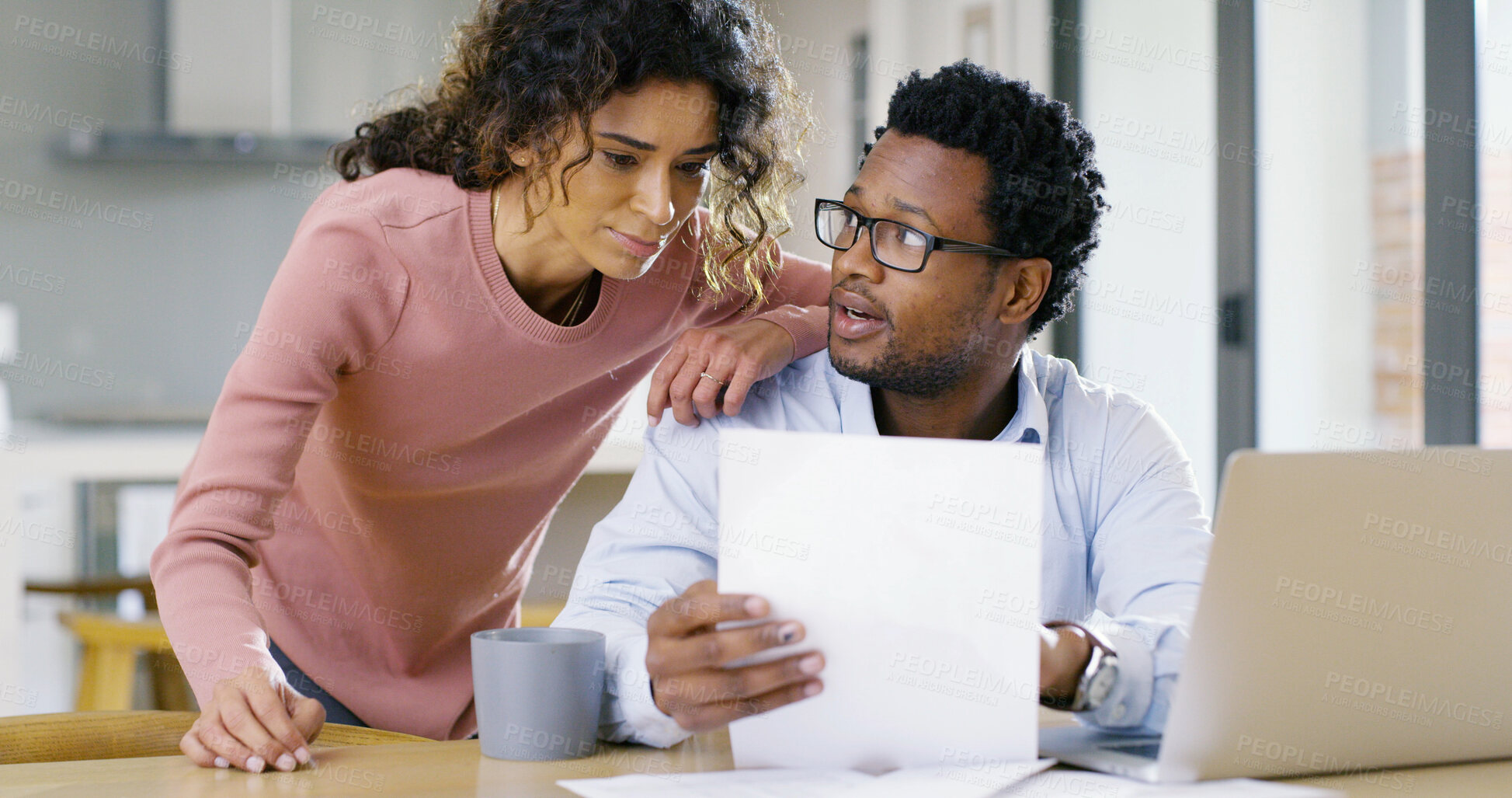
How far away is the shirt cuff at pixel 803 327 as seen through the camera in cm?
124

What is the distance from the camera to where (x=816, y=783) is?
0.78m

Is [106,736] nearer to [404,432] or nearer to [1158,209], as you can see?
[404,432]

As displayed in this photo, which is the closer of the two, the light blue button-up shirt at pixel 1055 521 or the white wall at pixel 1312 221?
the light blue button-up shirt at pixel 1055 521

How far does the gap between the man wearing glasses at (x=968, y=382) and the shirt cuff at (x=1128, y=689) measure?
0.13 feet

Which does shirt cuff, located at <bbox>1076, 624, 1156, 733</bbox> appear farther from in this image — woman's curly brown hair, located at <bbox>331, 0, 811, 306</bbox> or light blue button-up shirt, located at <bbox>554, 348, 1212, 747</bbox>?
woman's curly brown hair, located at <bbox>331, 0, 811, 306</bbox>

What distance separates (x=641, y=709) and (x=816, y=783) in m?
0.18

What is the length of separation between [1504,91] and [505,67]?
1574mm

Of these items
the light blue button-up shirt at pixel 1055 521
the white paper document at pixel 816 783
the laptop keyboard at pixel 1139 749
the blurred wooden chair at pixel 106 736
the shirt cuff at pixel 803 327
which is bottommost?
the blurred wooden chair at pixel 106 736

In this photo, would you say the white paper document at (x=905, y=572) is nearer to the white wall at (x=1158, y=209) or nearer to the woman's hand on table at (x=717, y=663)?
the woman's hand on table at (x=717, y=663)

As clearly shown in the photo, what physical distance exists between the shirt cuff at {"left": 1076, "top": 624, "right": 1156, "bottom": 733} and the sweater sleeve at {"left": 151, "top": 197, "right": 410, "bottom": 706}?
61 cm

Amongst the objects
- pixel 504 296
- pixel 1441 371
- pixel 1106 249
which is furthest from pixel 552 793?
pixel 1106 249

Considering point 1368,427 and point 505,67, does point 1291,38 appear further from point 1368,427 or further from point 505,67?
point 505,67

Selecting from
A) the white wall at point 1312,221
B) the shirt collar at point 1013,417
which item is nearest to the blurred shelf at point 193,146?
the white wall at point 1312,221

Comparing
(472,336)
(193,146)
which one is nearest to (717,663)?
(472,336)
